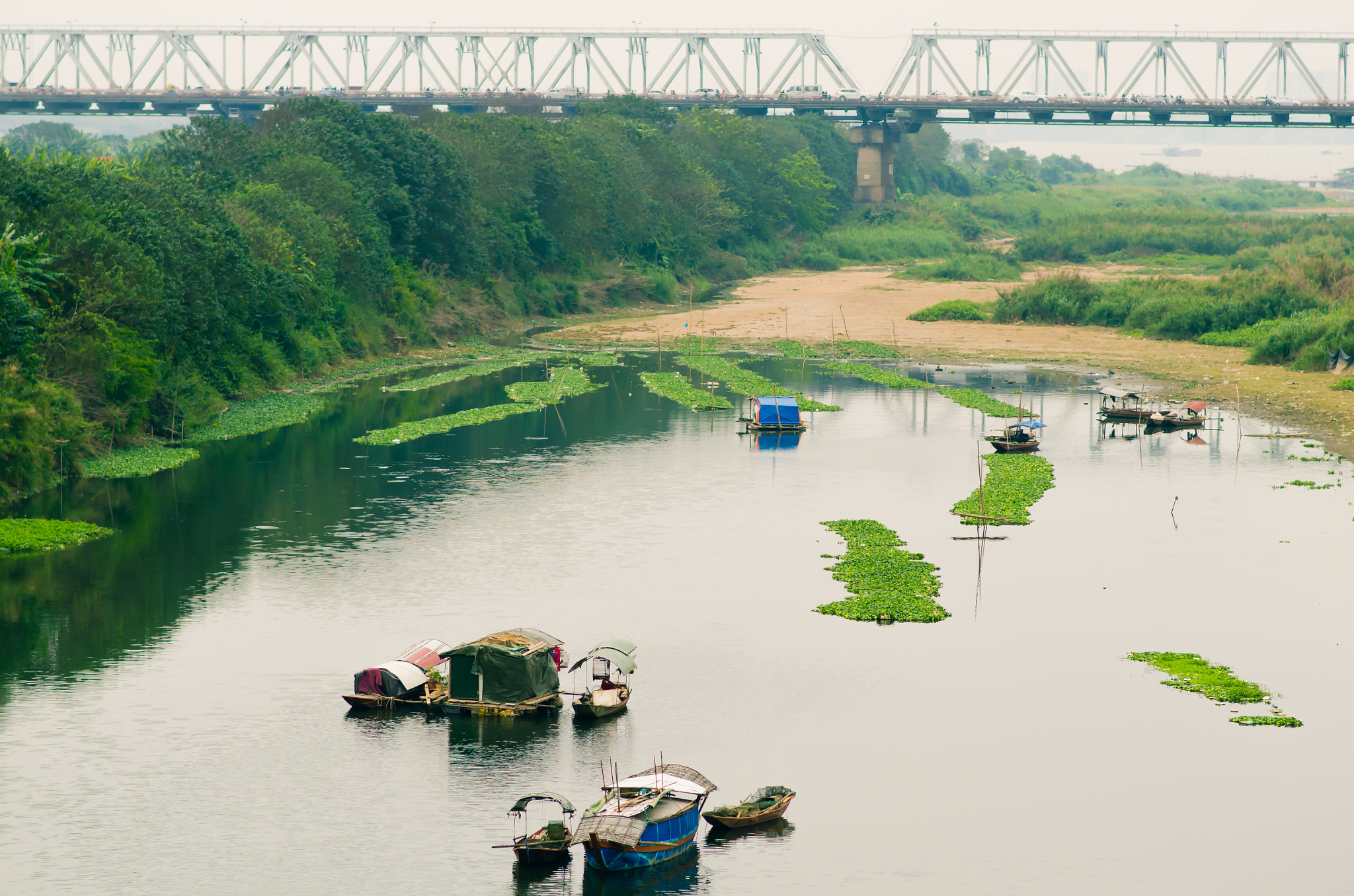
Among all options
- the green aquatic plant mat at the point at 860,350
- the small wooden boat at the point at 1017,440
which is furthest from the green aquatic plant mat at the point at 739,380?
the small wooden boat at the point at 1017,440

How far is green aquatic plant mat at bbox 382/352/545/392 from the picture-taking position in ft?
317

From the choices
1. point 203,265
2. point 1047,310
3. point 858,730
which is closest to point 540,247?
point 1047,310

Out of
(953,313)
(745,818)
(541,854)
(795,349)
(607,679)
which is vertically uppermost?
(953,313)

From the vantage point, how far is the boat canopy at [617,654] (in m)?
38.9

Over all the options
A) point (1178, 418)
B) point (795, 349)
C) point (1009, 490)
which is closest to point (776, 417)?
point (1009, 490)

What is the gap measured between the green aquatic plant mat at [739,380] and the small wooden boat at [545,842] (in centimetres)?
5352

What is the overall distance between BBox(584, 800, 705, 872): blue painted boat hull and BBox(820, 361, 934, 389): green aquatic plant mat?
71038mm

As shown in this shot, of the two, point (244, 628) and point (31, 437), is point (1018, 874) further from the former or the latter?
point (31, 437)

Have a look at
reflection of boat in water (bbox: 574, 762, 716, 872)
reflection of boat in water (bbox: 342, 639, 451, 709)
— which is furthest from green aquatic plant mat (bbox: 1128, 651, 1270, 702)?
reflection of boat in water (bbox: 342, 639, 451, 709)

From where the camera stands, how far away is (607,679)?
1539 inches

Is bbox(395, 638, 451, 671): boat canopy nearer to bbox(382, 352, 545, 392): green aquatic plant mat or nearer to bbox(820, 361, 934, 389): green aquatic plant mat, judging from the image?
bbox(382, 352, 545, 392): green aquatic plant mat

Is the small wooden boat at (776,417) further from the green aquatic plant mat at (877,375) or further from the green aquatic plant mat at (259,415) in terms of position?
the green aquatic plant mat at (259,415)

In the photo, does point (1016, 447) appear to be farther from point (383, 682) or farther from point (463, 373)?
point (383, 682)

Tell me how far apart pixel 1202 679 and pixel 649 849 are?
63.7 feet
